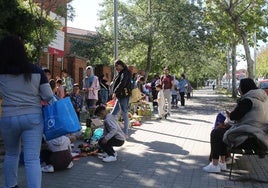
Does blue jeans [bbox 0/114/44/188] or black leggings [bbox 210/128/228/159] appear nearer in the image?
blue jeans [bbox 0/114/44/188]

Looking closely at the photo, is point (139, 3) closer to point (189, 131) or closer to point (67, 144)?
point (189, 131)

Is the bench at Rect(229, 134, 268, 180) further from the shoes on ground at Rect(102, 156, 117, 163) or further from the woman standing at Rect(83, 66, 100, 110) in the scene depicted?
the woman standing at Rect(83, 66, 100, 110)

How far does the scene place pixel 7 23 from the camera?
35.1 feet

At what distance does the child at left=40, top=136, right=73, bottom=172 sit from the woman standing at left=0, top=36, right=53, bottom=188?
2.01m

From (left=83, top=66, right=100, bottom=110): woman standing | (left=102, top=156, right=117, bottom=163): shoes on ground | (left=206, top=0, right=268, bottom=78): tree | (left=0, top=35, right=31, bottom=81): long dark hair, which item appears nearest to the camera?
(left=0, top=35, right=31, bottom=81): long dark hair

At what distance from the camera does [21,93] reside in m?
4.31

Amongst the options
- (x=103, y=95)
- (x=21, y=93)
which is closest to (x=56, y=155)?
(x=21, y=93)

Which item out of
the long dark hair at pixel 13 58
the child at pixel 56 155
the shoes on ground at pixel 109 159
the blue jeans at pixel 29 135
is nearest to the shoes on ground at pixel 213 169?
the shoes on ground at pixel 109 159

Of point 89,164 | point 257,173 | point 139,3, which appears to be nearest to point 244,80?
point 257,173

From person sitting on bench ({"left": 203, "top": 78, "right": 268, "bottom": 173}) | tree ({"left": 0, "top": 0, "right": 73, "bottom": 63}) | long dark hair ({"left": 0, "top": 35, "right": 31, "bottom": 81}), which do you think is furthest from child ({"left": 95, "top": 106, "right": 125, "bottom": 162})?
tree ({"left": 0, "top": 0, "right": 73, "bottom": 63})

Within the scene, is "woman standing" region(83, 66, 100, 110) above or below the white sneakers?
above

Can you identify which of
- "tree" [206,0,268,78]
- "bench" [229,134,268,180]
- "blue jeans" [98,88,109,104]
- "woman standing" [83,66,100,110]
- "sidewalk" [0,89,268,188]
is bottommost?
"sidewalk" [0,89,268,188]

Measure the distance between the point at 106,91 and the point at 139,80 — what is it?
157 cm

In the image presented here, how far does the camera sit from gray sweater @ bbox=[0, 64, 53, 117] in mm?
4289
